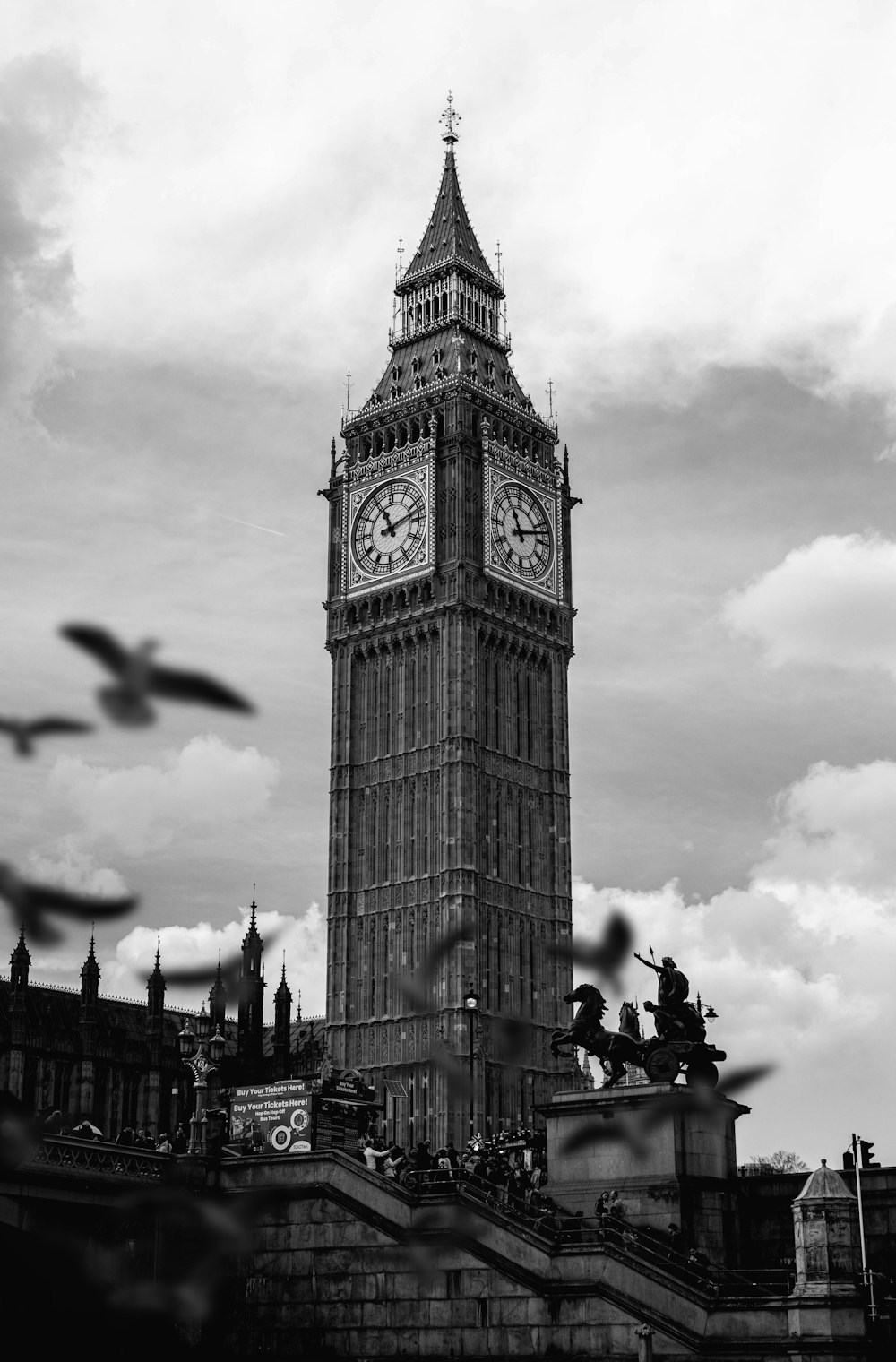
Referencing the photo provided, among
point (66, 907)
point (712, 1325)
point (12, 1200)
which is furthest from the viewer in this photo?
point (12, 1200)

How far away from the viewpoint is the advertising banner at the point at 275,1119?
135 feet

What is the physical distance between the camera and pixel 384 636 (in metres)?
91.9

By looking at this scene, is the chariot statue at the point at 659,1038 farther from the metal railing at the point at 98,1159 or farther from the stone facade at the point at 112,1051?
the stone facade at the point at 112,1051

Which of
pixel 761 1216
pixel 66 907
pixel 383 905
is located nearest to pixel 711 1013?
pixel 761 1216

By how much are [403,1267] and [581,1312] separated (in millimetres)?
3940

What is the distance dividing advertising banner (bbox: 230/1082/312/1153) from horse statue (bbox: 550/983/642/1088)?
21.0ft

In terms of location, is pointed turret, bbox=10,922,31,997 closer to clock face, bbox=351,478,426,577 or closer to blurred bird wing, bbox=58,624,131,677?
clock face, bbox=351,478,426,577

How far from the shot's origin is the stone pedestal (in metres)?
36.2

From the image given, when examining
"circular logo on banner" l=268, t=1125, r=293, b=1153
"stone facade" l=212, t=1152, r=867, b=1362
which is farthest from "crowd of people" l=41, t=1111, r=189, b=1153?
"stone facade" l=212, t=1152, r=867, b=1362

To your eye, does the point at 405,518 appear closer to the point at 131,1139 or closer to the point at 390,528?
the point at 390,528

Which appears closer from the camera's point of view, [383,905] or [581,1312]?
[581,1312]

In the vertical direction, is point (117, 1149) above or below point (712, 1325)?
above

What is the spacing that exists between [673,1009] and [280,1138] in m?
9.83

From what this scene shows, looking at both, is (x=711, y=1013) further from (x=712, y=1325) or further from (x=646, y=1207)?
(x=712, y=1325)
